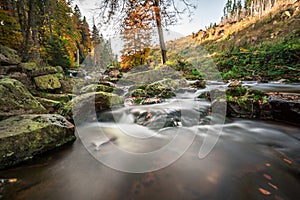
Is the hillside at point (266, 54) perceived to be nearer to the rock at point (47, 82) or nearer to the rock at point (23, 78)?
the rock at point (47, 82)

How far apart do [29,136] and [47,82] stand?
19.0ft

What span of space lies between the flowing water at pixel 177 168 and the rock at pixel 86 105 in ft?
2.49

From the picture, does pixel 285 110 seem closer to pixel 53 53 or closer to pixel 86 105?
pixel 86 105

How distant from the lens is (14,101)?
3.50 m

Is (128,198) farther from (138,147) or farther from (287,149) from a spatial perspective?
(287,149)

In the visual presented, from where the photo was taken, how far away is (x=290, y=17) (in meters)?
20.7

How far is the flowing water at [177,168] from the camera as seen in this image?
1.87 metres

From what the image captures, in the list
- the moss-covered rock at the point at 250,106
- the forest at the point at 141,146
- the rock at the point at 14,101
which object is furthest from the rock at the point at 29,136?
the moss-covered rock at the point at 250,106

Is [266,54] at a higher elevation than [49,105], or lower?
higher

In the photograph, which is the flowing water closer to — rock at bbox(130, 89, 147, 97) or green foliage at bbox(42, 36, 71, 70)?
rock at bbox(130, 89, 147, 97)

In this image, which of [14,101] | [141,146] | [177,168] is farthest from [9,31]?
[177,168]

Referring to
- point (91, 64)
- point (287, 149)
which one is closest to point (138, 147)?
point (287, 149)

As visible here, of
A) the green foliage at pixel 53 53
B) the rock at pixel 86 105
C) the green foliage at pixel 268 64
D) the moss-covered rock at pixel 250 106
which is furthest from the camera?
the green foliage at pixel 53 53

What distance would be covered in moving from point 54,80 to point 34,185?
6879 millimetres
